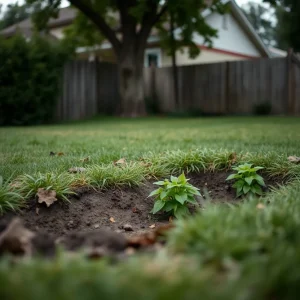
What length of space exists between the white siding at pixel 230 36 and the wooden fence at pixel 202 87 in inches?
240

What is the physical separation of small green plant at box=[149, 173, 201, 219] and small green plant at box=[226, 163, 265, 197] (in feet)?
1.43

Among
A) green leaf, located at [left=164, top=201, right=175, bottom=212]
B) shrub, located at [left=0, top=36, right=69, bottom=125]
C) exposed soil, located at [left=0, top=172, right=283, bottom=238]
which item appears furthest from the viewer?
shrub, located at [left=0, top=36, right=69, bottom=125]

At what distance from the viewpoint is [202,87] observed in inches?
620

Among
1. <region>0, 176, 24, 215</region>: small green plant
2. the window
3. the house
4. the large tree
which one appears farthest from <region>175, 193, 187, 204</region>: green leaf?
the window

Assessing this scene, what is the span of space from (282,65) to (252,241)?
13252mm

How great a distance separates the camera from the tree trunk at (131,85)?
554 inches

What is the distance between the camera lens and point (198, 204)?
3377mm

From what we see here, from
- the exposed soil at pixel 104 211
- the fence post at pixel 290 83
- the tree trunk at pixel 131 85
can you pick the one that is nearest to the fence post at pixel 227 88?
the fence post at pixel 290 83

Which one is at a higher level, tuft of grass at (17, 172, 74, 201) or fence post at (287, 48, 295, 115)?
fence post at (287, 48, 295, 115)

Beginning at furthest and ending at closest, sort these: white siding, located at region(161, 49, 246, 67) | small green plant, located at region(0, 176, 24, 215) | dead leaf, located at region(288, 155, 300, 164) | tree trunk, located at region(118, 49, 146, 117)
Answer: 1. white siding, located at region(161, 49, 246, 67)
2. tree trunk, located at region(118, 49, 146, 117)
3. dead leaf, located at region(288, 155, 300, 164)
4. small green plant, located at region(0, 176, 24, 215)

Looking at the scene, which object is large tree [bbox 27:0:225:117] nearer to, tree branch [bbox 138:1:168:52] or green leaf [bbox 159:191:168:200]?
tree branch [bbox 138:1:168:52]

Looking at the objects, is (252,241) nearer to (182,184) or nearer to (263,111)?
(182,184)

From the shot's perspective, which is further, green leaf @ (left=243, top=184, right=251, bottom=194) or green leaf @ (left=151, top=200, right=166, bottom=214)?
green leaf @ (left=243, top=184, right=251, bottom=194)

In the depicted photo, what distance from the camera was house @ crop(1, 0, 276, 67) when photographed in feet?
68.2
